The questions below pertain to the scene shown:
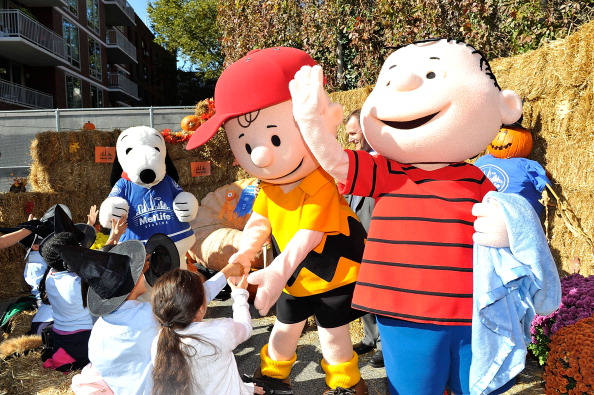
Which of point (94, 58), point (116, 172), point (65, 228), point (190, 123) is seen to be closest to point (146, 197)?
point (116, 172)

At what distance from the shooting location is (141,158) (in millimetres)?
4180

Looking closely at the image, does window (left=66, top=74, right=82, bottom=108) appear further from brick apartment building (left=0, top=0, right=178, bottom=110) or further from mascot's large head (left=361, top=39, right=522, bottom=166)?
mascot's large head (left=361, top=39, right=522, bottom=166)

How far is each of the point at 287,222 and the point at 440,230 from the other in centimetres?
90

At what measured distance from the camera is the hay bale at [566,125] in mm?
3779

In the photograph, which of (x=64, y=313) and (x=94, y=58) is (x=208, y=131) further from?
(x=94, y=58)

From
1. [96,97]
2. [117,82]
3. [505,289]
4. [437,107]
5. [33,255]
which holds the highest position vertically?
[117,82]

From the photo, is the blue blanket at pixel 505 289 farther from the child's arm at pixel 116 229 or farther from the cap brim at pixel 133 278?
the child's arm at pixel 116 229

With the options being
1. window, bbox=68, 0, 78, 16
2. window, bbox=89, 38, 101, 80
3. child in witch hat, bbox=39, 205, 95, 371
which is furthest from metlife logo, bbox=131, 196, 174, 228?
window, bbox=89, 38, 101, 80

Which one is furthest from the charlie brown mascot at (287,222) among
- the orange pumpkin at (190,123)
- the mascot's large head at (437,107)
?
the orange pumpkin at (190,123)

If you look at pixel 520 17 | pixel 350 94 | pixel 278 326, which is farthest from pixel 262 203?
pixel 520 17

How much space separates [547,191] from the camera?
4.13m

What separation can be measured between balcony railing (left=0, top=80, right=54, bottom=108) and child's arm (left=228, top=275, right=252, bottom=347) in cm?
1901

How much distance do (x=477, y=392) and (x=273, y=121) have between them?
1584mm

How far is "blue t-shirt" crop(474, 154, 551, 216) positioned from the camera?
368 centimetres
